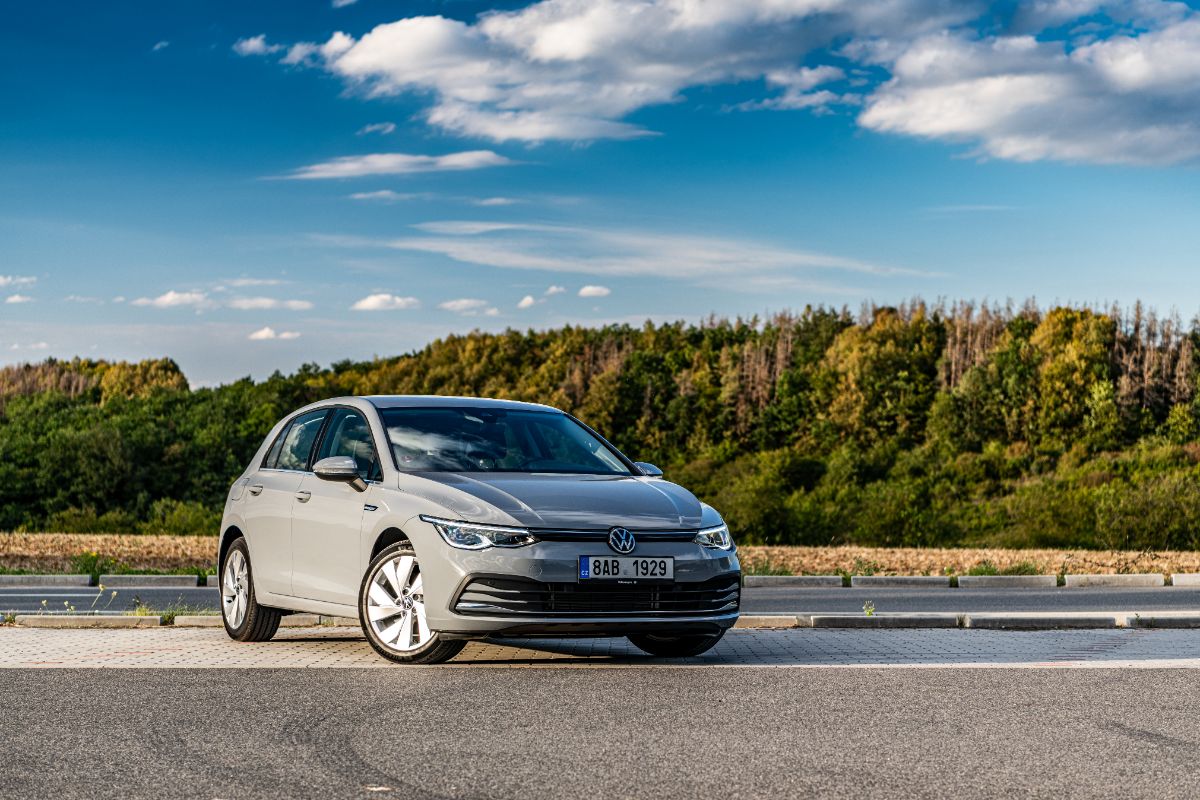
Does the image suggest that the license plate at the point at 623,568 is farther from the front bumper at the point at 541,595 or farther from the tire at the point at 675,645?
the tire at the point at 675,645

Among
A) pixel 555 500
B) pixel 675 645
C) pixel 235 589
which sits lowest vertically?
pixel 675 645

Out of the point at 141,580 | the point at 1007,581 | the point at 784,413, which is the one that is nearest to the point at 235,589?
the point at 141,580

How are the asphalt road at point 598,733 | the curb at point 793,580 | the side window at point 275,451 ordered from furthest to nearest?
the curb at point 793,580, the side window at point 275,451, the asphalt road at point 598,733

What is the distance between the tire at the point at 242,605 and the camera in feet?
35.4

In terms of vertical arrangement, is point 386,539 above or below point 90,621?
above

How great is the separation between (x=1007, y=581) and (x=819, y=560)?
6.64m

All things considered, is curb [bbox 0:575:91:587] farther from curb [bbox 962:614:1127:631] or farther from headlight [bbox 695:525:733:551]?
headlight [bbox 695:525:733:551]

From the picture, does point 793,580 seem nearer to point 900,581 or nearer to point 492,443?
point 900,581

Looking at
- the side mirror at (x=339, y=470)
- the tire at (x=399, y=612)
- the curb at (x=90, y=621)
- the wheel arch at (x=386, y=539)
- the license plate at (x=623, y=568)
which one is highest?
the side mirror at (x=339, y=470)

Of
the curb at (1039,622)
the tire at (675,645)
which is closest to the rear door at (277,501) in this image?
the tire at (675,645)

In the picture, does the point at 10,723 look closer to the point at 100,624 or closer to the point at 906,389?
the point at 100,624

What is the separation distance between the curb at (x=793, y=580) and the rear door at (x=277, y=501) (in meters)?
13.0

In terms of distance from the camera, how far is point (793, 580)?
932 inches

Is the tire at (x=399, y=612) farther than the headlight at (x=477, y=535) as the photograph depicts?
Yes
